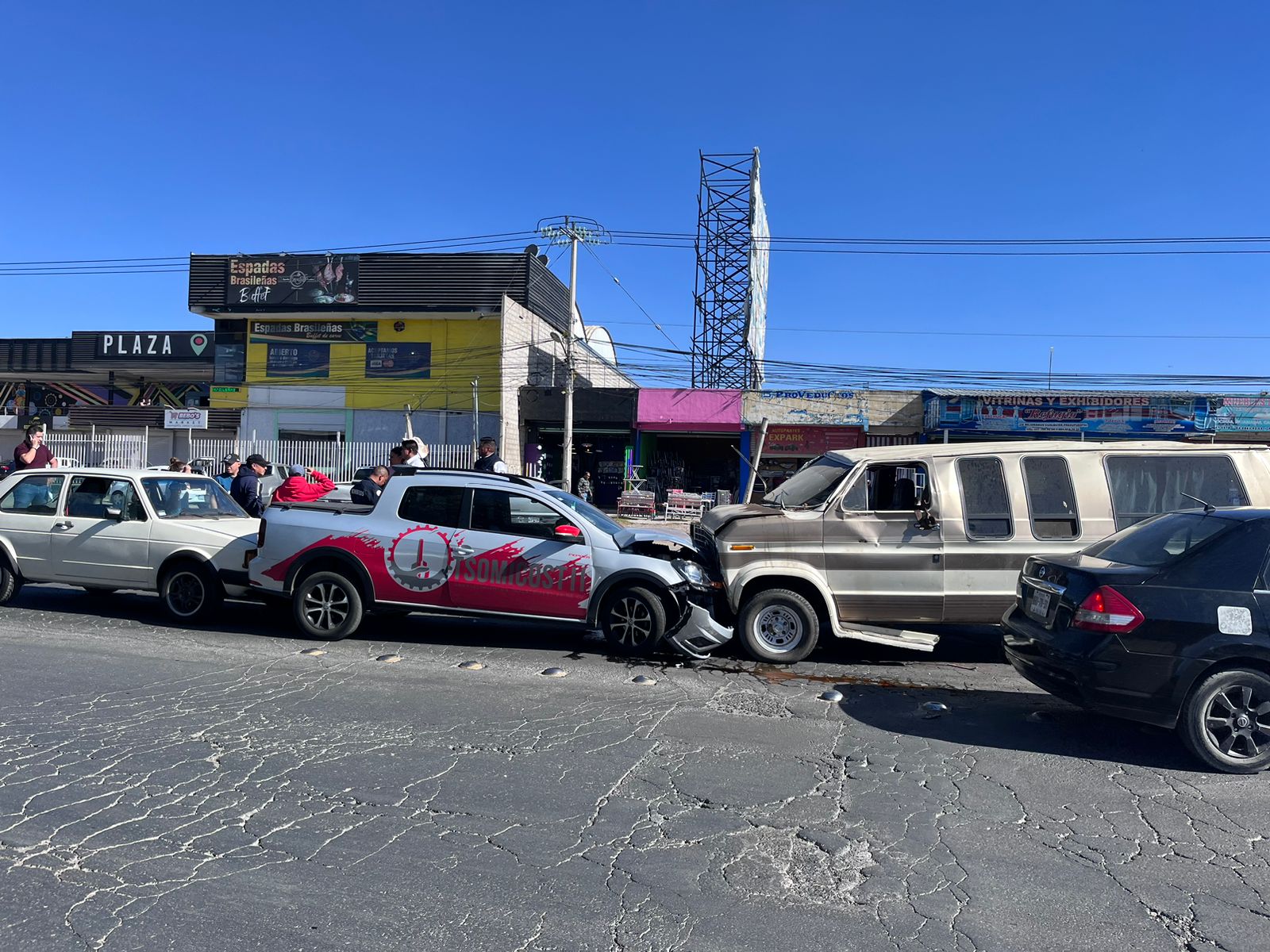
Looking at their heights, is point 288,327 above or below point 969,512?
above

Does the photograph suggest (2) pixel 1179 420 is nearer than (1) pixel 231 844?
No

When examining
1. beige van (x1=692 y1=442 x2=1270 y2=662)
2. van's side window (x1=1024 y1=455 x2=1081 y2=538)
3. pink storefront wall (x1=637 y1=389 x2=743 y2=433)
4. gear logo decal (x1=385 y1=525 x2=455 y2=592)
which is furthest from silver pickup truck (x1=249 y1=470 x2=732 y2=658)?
pink storefront wall (x1=637 y1=389 x2=743 y2=433)

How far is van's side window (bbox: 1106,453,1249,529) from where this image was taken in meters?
8.20

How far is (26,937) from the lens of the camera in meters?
3.36

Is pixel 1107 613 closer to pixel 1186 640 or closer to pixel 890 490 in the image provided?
pixel 1186 640

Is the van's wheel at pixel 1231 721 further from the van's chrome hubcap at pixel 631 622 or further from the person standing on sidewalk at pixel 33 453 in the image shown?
the person standing on sidewalk at pixel 33 453

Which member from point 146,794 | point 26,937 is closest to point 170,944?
point 26,937

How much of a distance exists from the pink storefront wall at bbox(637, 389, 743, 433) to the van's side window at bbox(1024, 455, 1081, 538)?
69.8ft

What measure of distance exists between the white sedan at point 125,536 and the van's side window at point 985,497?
7.18 metres

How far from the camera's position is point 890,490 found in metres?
8.44

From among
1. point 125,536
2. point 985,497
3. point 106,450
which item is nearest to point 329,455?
point 106,450

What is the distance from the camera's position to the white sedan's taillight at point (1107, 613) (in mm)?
5547

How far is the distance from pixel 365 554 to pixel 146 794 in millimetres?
4106

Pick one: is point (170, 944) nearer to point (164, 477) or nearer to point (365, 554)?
point (365, 554)
